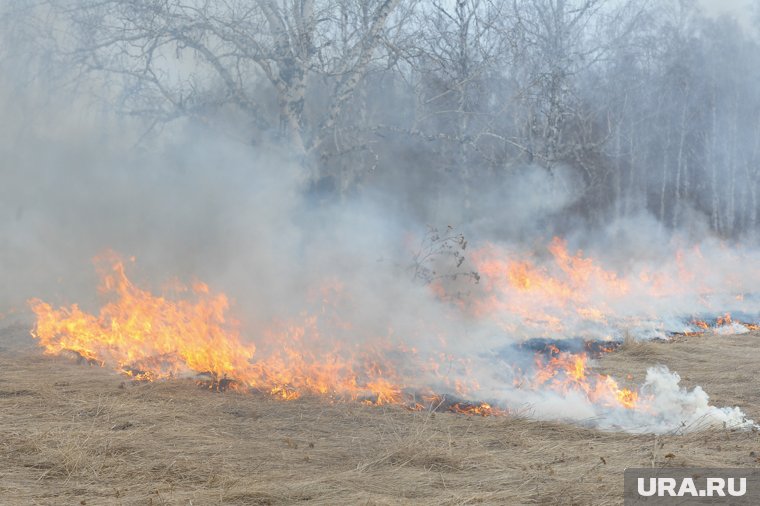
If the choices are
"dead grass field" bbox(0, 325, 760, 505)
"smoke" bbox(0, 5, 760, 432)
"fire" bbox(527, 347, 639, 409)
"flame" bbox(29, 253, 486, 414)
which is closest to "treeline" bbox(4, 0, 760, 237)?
"smoke" bbox(0, 5, 760, 432)

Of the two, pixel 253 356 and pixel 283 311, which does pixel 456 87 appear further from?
pixel 253 356

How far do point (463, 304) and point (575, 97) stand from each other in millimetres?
13321

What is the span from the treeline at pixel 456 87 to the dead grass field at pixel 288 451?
4.77m

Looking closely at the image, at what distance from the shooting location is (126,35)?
9828 millimetres

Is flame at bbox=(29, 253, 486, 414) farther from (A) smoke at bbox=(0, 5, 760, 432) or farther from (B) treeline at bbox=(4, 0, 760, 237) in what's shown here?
(B) treeline at bbox=(4, 0, 760, 237)

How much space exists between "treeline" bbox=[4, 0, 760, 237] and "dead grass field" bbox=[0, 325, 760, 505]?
477 centimetres

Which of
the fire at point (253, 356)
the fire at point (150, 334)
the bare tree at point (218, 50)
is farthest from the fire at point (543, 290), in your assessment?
the fire at point (150, 334)

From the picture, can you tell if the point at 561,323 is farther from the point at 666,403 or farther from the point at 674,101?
the point at 674,101

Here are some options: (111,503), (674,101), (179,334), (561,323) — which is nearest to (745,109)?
(674,101)

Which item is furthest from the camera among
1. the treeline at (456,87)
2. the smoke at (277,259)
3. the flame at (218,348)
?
the treeline at (456,87)

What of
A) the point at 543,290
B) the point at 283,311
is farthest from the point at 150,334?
the point at 543,290

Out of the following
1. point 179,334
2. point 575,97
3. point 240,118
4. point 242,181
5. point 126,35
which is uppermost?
point 575,97

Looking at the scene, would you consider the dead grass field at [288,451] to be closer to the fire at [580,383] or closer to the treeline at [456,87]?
the fire at [580,383]

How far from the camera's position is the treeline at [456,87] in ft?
32.2
